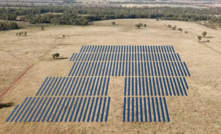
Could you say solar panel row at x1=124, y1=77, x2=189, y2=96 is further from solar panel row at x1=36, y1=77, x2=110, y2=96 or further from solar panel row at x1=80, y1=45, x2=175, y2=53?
solar panel row at x1=80, y1=45, x2=175, y2=53

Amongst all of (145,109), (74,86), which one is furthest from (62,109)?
(145,109)

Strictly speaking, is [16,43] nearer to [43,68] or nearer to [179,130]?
[43,68]

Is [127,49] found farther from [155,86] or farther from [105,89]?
[105,89]

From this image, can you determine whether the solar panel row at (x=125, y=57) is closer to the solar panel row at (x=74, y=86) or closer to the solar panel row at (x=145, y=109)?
the solar panel row at (x=74, y=86)

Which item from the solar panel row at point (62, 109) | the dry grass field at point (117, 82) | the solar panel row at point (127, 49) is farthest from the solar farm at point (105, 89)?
the solar panel row at point (127, 49)

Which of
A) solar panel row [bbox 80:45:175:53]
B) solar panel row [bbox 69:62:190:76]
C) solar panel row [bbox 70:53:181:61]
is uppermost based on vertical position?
solar panel row [bbox 80:45:175:53]

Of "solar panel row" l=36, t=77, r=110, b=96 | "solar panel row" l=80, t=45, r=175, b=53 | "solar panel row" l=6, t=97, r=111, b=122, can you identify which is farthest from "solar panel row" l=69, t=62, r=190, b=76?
"solar panel row" l=80, t=45, r=175, b=53

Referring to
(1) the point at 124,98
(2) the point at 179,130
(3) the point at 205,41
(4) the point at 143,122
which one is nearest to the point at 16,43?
(1) the point at 124,98
